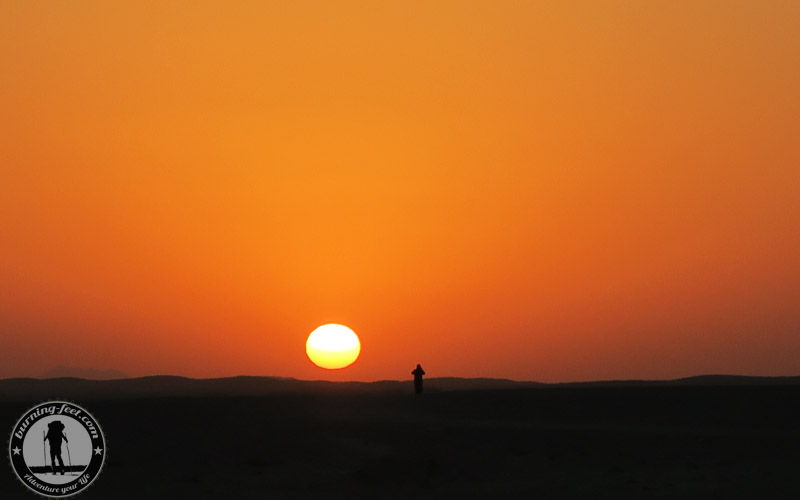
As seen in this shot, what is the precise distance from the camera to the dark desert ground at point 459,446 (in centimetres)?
2497

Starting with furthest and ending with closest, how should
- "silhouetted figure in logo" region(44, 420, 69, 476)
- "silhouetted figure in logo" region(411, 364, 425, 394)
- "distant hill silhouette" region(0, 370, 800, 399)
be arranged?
1. "distant hill silhouette" region(0, 370, 800, 399)
2. "silhouetted figure in logo" region(411, 364, 425, 394)
3. "silhouetted figure in logo" region(44, 420, 69, 476)

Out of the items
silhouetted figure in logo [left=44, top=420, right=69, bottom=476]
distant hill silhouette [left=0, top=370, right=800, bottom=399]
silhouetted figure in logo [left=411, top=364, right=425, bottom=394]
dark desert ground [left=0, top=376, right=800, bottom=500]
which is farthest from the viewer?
distant hill silhouette [left=0, top=370, right=800, bottom=399]

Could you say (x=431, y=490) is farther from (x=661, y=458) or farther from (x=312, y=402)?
(x=312, y=402)

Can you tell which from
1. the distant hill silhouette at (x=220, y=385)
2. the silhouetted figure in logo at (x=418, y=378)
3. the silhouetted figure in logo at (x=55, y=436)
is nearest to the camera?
the silhouetted figure in logo at (x=55, y=436)

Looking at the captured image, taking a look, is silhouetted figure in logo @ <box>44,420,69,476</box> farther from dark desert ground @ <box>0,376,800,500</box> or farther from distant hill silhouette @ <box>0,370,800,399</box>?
distant hill silhouette @ <box>0,370,800,399</box>

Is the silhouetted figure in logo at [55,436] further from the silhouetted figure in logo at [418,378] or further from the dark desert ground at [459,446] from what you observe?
the silhouetted figure in logo at [418,378]

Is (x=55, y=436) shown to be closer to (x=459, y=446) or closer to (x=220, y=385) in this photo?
(x=459, y=446)

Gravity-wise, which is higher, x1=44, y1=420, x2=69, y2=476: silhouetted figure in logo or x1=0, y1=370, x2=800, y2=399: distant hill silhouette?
x1=0, y1=370, x2=800, y2=399: distant hill silhouette

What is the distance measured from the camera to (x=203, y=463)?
27422 mm

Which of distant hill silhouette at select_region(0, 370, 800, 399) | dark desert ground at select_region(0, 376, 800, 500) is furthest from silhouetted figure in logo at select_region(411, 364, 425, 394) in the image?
distant hill silhouette at select_region(0, 370, 800, 399)

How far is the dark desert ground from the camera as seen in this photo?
24969 mm

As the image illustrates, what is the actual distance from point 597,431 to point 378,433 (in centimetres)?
596

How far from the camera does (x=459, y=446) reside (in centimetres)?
2833

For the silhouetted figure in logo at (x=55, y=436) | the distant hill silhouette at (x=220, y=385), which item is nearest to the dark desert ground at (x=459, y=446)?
the silhouetted figure in logo at (x=55, y=436)
